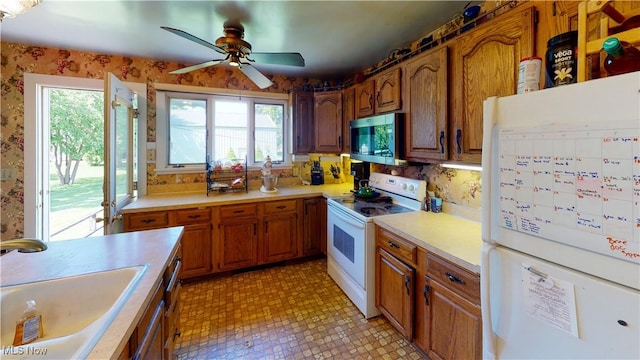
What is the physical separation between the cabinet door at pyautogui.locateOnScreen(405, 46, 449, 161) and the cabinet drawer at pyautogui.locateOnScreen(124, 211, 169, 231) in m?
2.40

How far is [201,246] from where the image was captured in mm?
2746

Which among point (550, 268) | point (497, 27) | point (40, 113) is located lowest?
point (550, 268)

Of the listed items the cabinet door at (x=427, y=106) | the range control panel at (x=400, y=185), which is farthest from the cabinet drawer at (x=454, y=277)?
the range control panel at (x=400, y=185)

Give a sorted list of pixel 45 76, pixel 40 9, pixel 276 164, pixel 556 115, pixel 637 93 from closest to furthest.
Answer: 1. pixel 637 93
2. pixel 556 115
3. pixel 40 9
4. pixel 45 76
5. pixel 276 164

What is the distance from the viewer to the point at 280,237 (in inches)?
122

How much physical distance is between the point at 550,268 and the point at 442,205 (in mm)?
1355

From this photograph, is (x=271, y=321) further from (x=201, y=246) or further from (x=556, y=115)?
(x=556, y=115)

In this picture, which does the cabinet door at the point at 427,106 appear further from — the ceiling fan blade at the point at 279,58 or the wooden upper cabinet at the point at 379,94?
the ceiling fan blade at the point at 279,58

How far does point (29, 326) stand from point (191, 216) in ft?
5.95

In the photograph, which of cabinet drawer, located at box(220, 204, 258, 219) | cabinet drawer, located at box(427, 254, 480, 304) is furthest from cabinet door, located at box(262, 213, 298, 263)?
cabinet drawer, located at box(427, 254, 480, 304)

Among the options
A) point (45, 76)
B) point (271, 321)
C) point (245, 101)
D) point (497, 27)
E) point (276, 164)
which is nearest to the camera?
point (497, 27)

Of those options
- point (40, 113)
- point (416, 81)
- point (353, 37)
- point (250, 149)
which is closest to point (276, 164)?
point (250, 149)

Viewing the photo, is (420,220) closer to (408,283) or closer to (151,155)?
(408,283)

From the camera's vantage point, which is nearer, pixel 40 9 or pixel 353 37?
pixel 40 9
